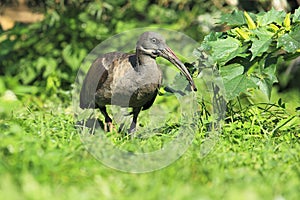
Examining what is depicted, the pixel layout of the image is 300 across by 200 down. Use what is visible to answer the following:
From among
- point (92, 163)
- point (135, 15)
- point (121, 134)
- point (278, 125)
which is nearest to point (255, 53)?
point (278, 125)

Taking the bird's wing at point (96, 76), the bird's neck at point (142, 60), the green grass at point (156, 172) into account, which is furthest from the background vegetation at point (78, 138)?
the bird's neck at point (142, 60)

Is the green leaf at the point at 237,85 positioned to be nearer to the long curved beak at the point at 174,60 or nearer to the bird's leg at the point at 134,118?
the long curved beak at the point at 174,60

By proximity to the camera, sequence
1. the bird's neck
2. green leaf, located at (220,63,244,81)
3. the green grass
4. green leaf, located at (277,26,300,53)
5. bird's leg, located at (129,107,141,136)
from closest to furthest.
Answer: the green grass, green leaf, located at (277,26,300,53), the bird's neck, green leaf, located at (220,63,244,81), bird's leg, located at (129,107,141,136)

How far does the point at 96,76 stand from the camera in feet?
16.7

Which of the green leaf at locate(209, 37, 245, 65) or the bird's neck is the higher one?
the green leaf at locate(209, 37, 245, 65)

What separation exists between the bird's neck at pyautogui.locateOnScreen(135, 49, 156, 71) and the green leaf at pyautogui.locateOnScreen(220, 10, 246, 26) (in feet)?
2.21

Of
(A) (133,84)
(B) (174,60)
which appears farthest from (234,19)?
(A) (133,84)

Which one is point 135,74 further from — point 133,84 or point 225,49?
point 225,49

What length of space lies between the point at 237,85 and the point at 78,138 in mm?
1270

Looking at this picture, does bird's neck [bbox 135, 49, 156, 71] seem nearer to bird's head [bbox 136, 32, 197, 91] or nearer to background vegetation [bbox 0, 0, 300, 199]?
bird's head [bbox 136, 32, 197, 91]

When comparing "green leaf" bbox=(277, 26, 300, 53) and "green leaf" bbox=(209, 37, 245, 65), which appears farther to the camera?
"green leaf" bbox=(209, 37, 245, 65)

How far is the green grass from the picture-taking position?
10.7 ft

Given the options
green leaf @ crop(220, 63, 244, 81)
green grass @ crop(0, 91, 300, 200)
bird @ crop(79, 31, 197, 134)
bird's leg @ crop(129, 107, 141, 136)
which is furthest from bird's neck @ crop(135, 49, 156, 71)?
green grass @ crop(0, 91, 300, 200)

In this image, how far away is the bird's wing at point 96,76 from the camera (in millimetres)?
5023
